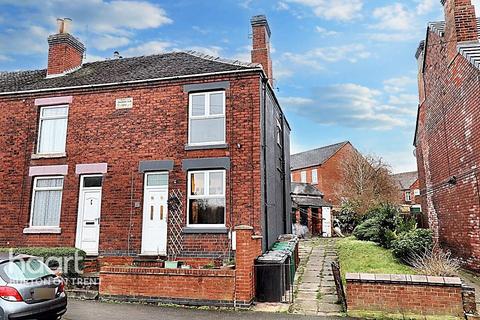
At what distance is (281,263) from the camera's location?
9633mm

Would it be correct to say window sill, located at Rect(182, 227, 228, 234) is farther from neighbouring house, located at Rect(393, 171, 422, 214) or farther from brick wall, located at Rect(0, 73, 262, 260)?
neighbouring house, located at Rect(393, 171, 422, 214)

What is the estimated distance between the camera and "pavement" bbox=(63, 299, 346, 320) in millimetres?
7928

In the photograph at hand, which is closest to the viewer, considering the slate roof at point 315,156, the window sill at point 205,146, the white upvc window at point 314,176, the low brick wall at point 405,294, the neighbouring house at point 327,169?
the low brick wall at point 405,294

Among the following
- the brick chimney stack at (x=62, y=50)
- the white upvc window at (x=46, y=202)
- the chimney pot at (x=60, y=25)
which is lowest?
the white upvc window at (x=46, y=202)

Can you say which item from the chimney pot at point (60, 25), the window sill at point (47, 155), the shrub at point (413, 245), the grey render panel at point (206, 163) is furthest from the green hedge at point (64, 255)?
the shrub at point (413, 245)

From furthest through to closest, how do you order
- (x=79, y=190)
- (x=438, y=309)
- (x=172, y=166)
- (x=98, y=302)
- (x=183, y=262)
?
(x=79, y=190), (x=172, y=166), (x=183, y=262), (x=98, y=302), (x=438, y=309)

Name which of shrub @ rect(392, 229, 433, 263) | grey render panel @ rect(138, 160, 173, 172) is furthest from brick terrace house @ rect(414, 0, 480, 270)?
grey render panel @ rect(138, 160, 173, 172)

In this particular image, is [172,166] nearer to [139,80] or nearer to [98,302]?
[139,80]

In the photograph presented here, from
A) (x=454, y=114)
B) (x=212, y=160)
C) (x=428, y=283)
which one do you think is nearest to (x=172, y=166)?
(x=212, y=160)

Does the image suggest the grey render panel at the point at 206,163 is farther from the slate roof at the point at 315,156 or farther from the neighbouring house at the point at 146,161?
the slate roof at the point at 315,156

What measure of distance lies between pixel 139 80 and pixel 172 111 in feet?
5.74

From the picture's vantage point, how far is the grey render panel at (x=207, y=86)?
12.1 m

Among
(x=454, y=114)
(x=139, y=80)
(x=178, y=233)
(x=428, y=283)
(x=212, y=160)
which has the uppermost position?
(x=139, y=80)

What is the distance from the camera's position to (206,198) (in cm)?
1174
